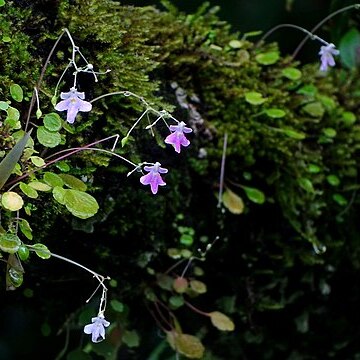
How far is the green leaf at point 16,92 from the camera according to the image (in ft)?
3.18

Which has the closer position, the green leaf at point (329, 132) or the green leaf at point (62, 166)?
the green leaf at point (62, 166)

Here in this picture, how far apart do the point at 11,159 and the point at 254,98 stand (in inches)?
25.5

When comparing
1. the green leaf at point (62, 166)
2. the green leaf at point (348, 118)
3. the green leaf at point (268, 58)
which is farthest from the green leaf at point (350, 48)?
the green leaf at point (62, 166)

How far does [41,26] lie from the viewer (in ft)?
3.55

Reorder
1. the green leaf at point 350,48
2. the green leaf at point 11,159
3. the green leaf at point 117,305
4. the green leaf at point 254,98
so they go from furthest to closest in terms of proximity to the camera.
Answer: the green leaf at point 350,48 → the green leaf at point 254,98 → the green leaf at point 117,305 → the green leaf at point 11,159

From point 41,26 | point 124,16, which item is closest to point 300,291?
point 124,16

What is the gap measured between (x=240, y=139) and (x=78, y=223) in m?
0.44

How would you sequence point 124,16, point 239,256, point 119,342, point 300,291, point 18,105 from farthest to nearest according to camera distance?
1. point 300,291
2. point 239,256
3. point 119,342
4. point 124,16
5. point 18,105

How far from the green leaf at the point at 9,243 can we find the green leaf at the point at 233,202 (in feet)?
1.86

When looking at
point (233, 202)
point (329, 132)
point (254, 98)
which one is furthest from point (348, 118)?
point (233, 202)

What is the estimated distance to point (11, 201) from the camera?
0.88m

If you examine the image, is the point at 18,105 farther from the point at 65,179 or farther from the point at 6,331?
the point at 6,331

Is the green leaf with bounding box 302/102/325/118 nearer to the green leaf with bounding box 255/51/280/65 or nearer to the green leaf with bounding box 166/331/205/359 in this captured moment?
the green leaf with bounding box 255/51/280/65

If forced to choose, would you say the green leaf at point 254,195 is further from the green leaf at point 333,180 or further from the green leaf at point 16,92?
the green leaf at point 16,92
